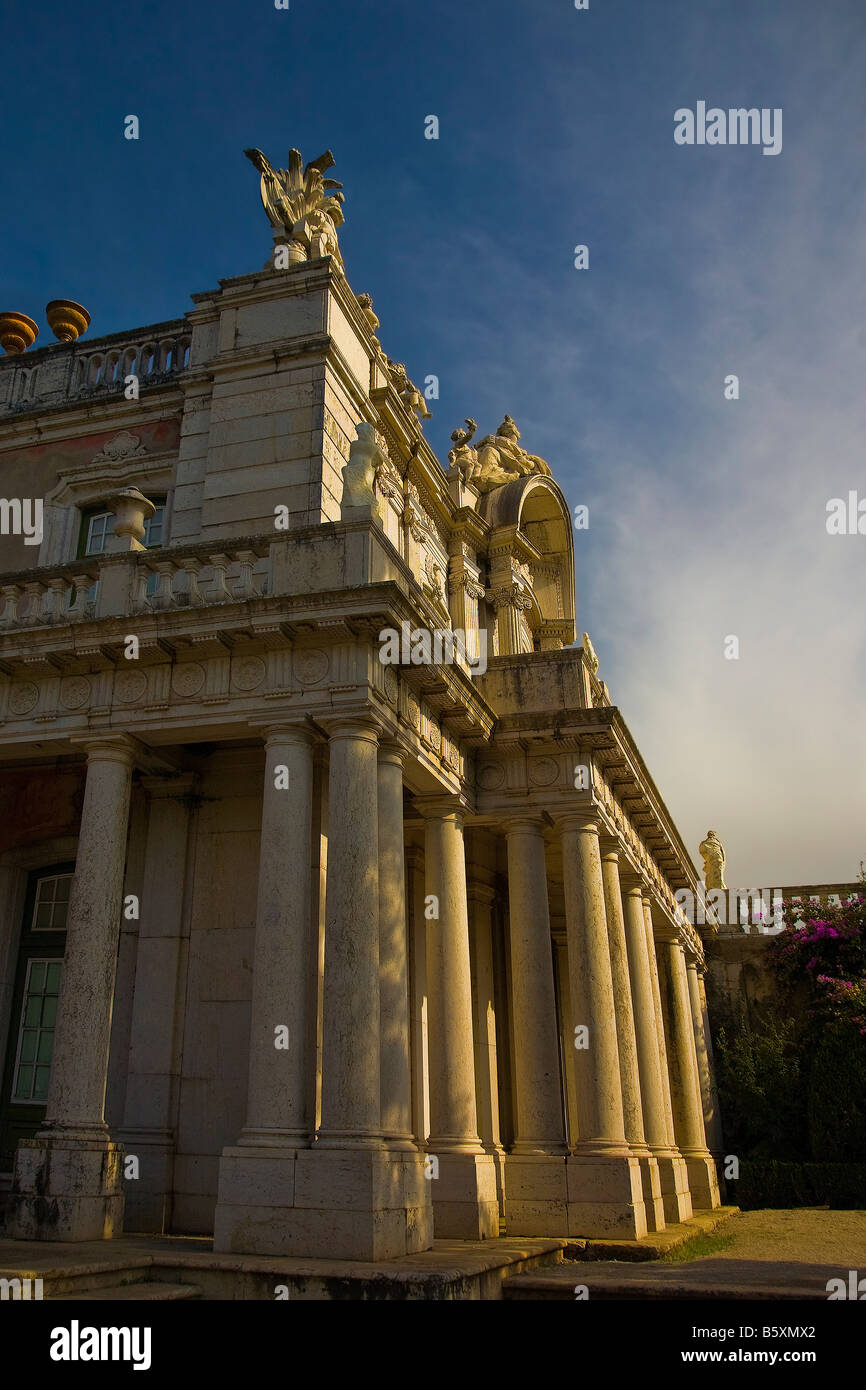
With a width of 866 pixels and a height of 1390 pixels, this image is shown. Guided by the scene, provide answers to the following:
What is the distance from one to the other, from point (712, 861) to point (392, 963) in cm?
Answer: 2006

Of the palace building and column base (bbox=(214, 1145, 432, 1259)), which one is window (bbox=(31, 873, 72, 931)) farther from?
column base (bbox=(214, 1145, 432, 1259))

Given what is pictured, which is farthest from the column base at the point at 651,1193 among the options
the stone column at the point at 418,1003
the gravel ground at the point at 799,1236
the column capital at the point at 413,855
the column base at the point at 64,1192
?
the column base at the point at 64,1192

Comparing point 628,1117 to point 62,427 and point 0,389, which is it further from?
point 0,389

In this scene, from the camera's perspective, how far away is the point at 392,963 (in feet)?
36.2

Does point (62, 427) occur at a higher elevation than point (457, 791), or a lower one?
higher

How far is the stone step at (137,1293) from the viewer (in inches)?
288

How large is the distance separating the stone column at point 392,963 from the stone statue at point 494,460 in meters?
10.5

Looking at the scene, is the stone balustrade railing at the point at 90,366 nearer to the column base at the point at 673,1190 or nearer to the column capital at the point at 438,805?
the column capital at the point at 438,805

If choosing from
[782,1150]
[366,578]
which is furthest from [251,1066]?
[782,1150]

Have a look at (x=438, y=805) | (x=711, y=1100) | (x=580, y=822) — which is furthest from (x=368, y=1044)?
(x=711, y=1100)

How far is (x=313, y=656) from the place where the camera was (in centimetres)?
1127

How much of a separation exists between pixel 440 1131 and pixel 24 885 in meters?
6.37

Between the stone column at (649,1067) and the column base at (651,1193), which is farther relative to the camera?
the stone column at (649,1067)
